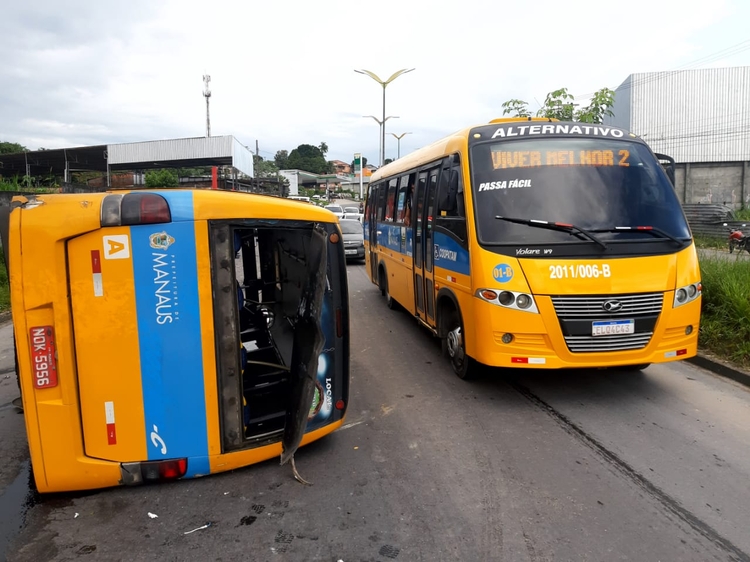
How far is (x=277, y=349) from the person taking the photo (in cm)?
542

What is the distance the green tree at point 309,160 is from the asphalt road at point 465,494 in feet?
453

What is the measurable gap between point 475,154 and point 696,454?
331 centimetres

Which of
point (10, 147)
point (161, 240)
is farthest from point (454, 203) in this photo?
point (10, 147)

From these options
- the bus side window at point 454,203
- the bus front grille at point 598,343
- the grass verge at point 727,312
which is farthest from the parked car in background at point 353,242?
the bus front grille at point 598,343

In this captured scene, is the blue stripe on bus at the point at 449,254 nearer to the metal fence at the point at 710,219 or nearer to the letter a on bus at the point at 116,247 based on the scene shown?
the letter a on bus at the point at 116,247

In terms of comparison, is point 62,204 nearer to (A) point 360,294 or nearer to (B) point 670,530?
(B) point 670,530

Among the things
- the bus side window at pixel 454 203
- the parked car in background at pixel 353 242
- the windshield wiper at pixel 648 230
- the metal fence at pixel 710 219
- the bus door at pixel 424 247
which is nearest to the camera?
the windshield wiper at pixel 648 230

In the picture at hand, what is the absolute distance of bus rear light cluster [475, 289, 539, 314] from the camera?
4.85 meters

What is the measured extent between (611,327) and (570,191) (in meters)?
1.37

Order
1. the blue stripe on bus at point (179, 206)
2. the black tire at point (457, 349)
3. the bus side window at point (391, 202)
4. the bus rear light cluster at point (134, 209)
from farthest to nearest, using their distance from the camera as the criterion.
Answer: the bus side window at point (391, 202) < the black tire at point (457, 349) < the blue stripe on bus at point (179, 206) < the bus rear light cluster at point (134, 209)

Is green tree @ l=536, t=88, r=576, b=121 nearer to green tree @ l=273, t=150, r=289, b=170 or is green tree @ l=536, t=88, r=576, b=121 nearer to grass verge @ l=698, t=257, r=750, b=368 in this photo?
grass verge @ l=698, t=257, r=750, b=368

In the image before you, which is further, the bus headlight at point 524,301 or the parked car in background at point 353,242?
the parked car in background at point 353,242

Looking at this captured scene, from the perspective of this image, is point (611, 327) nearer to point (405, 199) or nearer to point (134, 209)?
point (134, 209)

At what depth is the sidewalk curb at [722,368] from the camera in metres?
5.85
